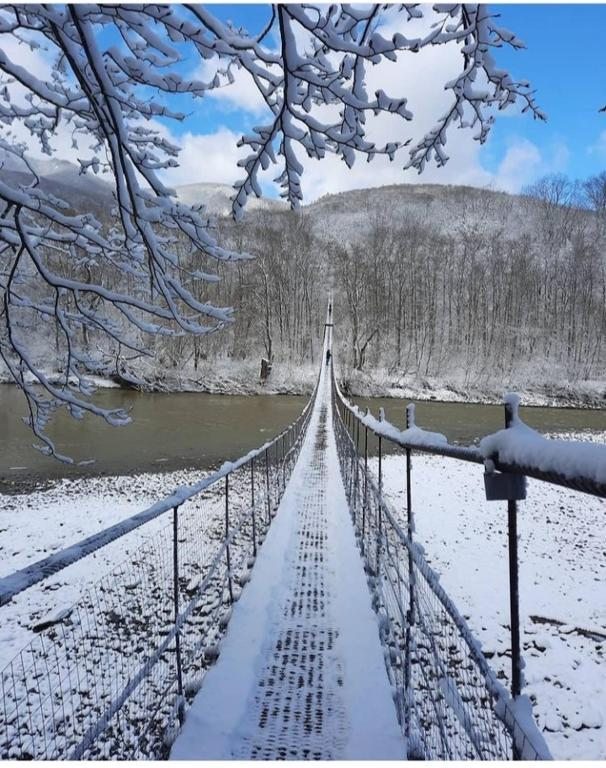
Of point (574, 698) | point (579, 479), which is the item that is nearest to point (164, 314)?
point (579, 479)

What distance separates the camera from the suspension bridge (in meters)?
1.38

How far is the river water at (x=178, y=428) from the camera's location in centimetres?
1087

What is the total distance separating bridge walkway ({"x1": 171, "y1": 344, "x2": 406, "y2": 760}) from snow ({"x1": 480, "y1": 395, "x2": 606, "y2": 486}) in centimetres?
171

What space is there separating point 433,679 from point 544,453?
7.11ft

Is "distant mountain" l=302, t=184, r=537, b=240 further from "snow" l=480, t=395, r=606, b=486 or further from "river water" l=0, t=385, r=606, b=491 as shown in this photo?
"snow" l=480, t=395, r=606, b=486

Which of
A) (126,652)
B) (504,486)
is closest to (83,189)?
(126,652)

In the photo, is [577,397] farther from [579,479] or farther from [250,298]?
[579,479]

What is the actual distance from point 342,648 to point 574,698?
1.69m

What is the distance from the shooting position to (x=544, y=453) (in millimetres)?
754

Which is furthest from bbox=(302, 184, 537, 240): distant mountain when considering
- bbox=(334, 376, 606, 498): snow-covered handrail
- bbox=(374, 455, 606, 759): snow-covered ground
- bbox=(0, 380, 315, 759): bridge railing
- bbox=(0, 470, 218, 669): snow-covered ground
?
bbox=(334, 376, 606, 498): snow-covered handrail

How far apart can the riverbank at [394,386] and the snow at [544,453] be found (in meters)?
26.5

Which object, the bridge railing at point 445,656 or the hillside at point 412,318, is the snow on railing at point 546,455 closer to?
the bridge railing at point 445,656

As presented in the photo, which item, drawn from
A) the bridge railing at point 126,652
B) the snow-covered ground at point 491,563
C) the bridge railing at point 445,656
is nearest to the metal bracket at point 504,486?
the bridge railing at point 445,656

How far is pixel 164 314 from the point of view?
2.45 m
